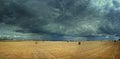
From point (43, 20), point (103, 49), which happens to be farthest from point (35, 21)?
point (103, 49)

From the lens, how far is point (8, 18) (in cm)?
133

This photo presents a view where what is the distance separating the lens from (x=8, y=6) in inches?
52.6

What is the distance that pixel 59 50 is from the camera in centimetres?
138

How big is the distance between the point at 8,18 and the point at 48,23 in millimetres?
265

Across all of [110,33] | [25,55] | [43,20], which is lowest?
[25,55]

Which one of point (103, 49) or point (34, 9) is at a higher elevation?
point (34, 9)

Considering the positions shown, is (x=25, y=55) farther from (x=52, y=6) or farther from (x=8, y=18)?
(x=52, y=6)

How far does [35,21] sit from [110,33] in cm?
52

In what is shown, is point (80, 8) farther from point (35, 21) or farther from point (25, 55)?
point (25, 55)

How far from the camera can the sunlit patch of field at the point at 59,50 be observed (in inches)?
52.9

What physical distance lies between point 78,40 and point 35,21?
1.04 ft

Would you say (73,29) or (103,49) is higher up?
(73,29)

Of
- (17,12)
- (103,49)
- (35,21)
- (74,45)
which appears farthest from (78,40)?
(17,12)

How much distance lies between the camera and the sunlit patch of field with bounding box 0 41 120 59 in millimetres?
1345
